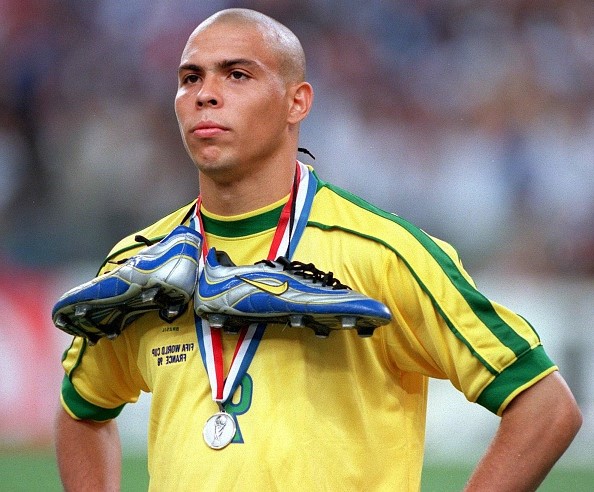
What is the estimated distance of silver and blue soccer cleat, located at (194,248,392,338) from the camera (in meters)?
2.84

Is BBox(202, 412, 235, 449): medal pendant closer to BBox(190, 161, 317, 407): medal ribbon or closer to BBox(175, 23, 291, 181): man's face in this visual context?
BBox(190, 161, 317, 407): medal ribbon

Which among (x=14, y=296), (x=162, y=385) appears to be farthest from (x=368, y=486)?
(x=14, y=296)

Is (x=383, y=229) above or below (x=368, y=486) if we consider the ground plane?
above

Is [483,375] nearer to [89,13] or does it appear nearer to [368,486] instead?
[368,486]

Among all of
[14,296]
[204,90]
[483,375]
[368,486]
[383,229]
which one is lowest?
[368,486]

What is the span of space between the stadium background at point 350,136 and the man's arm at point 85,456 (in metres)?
5.13

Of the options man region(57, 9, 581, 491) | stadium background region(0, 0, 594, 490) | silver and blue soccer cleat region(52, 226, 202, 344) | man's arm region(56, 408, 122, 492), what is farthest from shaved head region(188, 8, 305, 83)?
stadium background region(0, 0, 594, 490)

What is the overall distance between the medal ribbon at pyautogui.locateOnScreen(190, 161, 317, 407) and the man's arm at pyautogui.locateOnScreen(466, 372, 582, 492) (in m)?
0.64

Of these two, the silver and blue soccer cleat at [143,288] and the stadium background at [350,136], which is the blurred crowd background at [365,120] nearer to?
the stadium background at [350,136]

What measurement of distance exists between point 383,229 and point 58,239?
6.66 m

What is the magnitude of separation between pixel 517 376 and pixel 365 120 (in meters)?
7.23

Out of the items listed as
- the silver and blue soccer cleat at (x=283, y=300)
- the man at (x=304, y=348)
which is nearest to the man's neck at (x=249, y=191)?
the man at (x=304, y=348)

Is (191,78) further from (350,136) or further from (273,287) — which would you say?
(350,136)

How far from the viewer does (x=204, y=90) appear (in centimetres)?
314
